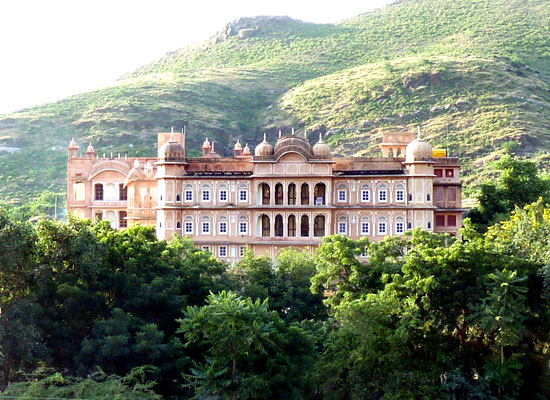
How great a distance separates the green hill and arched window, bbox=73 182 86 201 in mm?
18086

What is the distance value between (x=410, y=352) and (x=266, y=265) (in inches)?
Answer: 452

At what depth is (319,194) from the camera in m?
58.2

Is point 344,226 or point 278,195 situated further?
point 278,195

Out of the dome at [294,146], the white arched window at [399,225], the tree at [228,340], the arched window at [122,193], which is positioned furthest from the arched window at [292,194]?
the tree at [228,340]

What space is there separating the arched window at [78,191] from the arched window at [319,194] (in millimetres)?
19095

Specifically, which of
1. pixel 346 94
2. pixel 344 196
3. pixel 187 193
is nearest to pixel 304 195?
pixel 344 196

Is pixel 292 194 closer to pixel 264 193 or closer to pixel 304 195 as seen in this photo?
pixel 304 195

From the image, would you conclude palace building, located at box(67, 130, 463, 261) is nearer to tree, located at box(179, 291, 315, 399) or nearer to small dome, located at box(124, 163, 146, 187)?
small dome, located at box(124, 163, 146, 187)

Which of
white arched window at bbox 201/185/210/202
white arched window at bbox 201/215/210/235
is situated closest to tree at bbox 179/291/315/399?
white arched window at bbox 201/215/210/235

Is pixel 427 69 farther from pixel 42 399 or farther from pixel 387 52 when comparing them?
pixel 42 399

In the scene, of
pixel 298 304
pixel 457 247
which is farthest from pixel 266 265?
pixel 457 247

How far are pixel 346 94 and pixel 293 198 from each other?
5475cm

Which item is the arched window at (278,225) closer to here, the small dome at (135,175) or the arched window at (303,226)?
the arched window at (303,226)

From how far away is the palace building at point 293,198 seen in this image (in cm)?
5741
